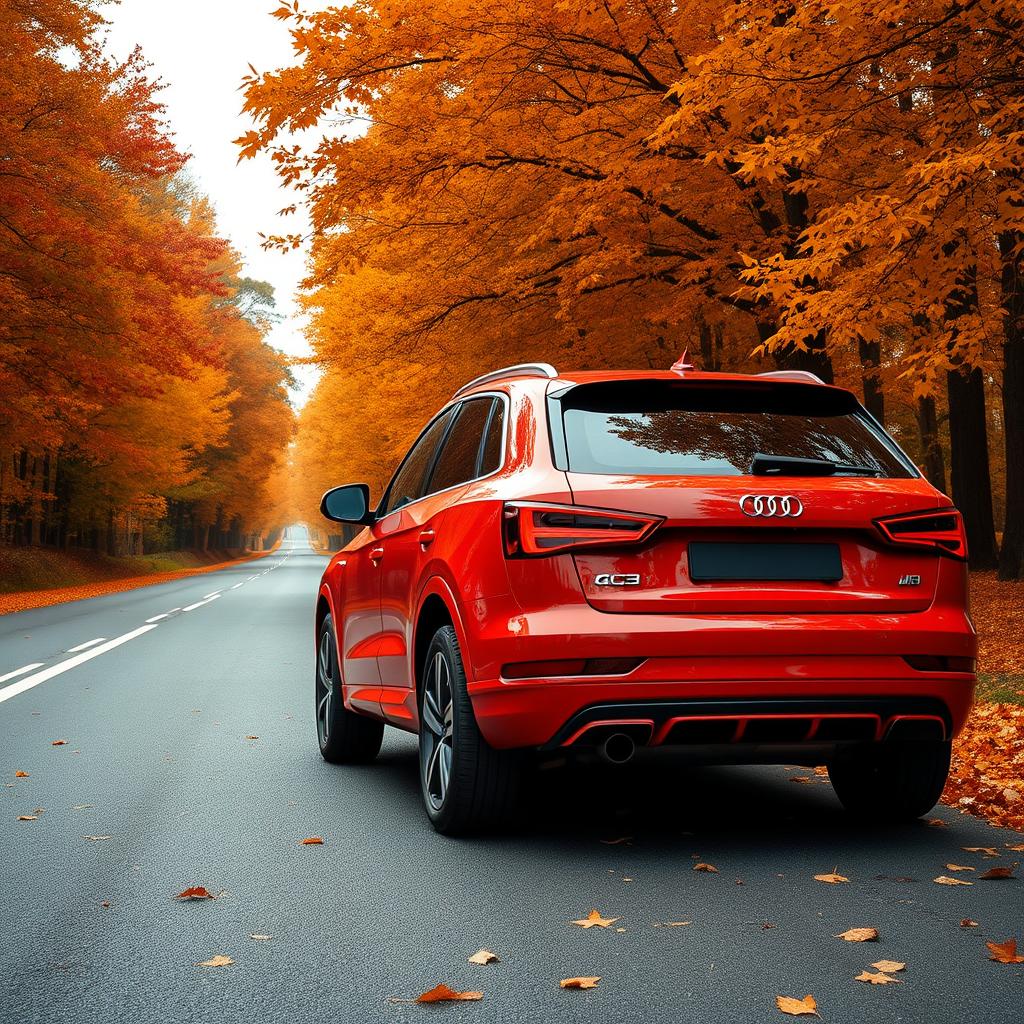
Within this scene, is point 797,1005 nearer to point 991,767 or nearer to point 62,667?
point 991,767

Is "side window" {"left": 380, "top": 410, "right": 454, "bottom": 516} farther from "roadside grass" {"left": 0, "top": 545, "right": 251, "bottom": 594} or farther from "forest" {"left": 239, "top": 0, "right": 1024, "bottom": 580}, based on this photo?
"roadside grass" {"left": 0, "top": 545, "right": 251, "bottom": 594}

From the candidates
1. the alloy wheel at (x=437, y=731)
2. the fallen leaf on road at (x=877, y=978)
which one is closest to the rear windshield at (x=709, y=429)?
the alloy wheel at (x=437, y=731)

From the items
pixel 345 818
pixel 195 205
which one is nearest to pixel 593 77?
pixel 345 818

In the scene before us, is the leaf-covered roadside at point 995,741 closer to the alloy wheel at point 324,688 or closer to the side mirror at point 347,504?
the side mirror at point 347,504

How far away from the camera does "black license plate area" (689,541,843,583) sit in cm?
489

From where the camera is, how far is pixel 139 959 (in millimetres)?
3824

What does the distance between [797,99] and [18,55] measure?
1822cm

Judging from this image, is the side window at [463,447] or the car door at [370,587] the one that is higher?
the side window at [463,447]

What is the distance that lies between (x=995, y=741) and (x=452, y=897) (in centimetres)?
474

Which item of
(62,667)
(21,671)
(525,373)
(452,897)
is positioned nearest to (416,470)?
(525,373)

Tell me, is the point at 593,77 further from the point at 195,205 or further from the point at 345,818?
the point at 195,205

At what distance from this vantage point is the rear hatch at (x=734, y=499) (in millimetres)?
4859

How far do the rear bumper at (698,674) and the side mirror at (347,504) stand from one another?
2083mm

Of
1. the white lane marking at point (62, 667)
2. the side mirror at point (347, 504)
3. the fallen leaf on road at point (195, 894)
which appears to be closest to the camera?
the fallen leaf on road at point (195, 894)
